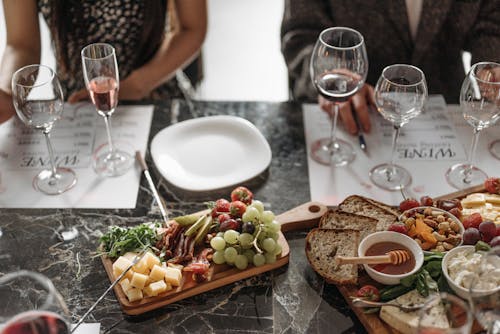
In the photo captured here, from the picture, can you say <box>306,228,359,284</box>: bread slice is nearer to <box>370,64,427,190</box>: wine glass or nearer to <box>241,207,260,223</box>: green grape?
<box>241,207,260,223</box>: green grape

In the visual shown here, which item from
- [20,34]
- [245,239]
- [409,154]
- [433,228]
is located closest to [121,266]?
[245,239]

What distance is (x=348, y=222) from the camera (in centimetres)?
152

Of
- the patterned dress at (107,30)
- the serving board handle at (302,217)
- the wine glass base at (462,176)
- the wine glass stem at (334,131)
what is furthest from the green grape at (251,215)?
the patterned dress at (107,30)

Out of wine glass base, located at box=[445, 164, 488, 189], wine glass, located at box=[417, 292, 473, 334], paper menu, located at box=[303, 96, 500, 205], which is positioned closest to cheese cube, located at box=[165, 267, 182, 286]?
paper menu, located at box=[303, 96, 500, 205]

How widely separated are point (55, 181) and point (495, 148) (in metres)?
1.22

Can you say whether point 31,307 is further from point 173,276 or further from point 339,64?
point 339,64

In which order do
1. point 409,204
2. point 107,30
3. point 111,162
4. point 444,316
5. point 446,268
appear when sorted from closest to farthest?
1. point 444,316
2. point 446,268
3. point 409,204
4. point 111,162
5. point 107,30

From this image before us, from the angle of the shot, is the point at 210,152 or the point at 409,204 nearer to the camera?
the point at 409,204

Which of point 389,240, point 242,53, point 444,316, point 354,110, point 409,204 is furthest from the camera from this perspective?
point 242,53

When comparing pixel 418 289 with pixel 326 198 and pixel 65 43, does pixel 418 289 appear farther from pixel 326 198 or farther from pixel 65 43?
pixel 65 43

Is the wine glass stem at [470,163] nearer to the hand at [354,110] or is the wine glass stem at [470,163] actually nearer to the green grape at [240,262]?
the hand at [354,110]

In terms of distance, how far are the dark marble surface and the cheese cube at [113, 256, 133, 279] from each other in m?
0.06

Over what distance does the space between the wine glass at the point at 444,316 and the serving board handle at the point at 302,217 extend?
0.54 metres

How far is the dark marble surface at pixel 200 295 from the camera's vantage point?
1.33m
